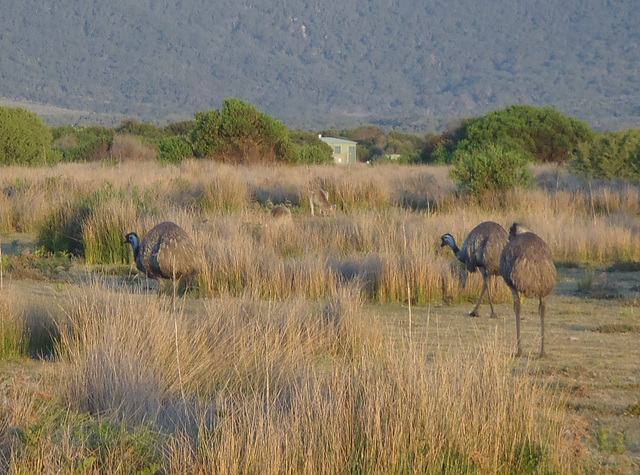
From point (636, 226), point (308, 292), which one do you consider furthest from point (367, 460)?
point (636, 226)

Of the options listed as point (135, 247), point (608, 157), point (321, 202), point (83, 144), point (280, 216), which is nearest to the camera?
point (135, 247)

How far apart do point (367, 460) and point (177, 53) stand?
408 feet

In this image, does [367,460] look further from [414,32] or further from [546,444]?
[414,32]

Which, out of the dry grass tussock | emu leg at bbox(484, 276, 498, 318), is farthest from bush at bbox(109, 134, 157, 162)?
the dry grass tussock

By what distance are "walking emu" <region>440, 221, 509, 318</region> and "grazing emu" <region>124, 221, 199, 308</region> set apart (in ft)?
9.95

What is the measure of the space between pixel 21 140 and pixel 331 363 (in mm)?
25666

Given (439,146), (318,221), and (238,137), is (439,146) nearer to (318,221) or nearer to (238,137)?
(238,137)

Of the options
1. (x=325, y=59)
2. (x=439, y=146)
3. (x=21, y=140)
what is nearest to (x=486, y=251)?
(x=21, y=140)

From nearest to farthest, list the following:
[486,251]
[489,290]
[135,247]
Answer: [486,251], [489,290], [135,247]

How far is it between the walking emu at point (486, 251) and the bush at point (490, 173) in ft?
30.0

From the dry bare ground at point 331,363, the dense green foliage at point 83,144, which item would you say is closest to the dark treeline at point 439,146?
the dense green foliage at point 83,144

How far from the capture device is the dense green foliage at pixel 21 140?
2994 centimetres

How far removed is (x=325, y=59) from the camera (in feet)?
442

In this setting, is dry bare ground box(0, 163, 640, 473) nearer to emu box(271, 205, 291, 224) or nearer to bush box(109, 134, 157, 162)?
emu box(271, 205, 291, 224)
